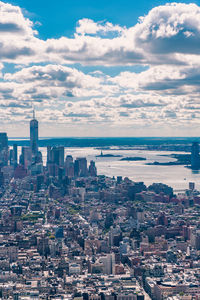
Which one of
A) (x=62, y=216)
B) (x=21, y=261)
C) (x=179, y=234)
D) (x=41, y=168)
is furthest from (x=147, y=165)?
(x=21, y=261)

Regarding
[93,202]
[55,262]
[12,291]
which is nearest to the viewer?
[12,291]

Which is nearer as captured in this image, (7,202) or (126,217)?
(126,217)

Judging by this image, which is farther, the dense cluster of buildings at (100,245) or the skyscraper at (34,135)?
the skyscraper at (34,135)

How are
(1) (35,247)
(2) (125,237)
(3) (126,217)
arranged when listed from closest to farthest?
1. (1) (35,247)
2. (2) (125,237)
3. (3) (126,217)

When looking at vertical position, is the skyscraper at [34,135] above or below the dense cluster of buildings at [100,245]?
above

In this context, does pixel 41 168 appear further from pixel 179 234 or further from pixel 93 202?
pixel 179 234

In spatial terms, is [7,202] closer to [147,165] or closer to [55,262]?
[55,262]

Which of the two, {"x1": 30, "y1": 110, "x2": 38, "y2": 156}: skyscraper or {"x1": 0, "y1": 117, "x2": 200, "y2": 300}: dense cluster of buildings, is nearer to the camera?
{"x1": 0, "y1": 117, "x2": 200, "y2": 300}: dense cluster of buildings

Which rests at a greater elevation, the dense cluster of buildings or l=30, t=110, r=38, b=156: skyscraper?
l=30, t=110, r=38, b=156: skyscraper
